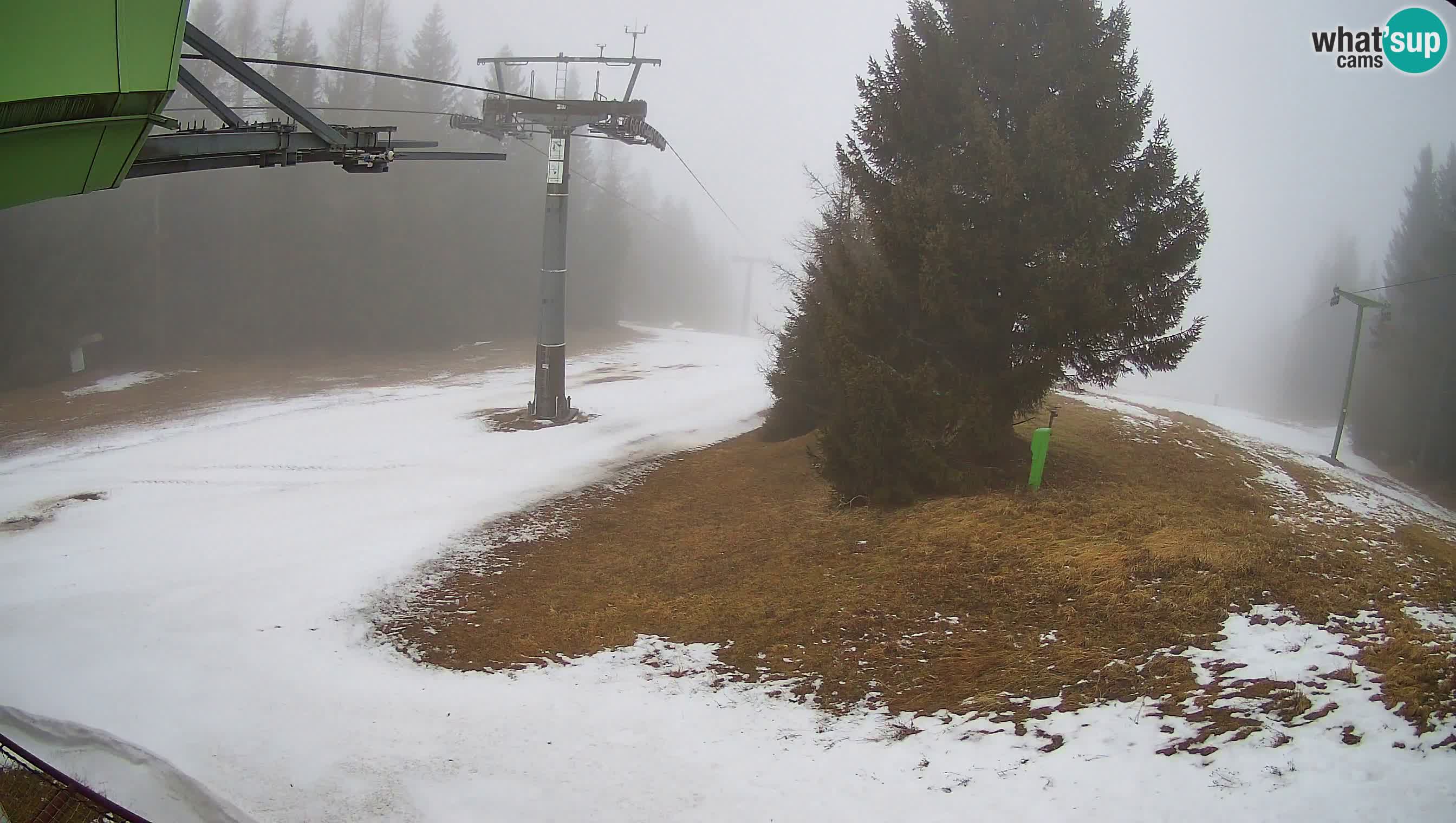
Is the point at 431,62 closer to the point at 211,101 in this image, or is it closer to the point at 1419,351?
the point at 211,101

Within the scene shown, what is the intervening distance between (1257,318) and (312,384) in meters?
Result: 125

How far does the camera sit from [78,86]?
4.82 metres

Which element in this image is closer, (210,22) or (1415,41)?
(1415,41)

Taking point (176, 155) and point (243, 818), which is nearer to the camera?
point (243, 818)

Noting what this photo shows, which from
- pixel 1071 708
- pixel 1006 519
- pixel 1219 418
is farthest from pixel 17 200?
pixel 1219 418

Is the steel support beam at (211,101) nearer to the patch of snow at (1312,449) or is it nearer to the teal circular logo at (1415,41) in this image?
the teal circular logo at (1415,41)

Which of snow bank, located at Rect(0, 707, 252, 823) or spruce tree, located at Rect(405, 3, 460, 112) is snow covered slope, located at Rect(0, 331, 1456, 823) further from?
spruce tree, located at Rect(405, 3, 460, 112)

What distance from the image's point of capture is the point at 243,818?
20.8 ft

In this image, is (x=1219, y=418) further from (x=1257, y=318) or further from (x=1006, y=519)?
(x=1257, y=318)

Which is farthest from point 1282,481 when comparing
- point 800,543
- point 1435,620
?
point 800,543

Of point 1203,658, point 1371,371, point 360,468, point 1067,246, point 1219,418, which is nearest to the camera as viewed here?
point 1203,658

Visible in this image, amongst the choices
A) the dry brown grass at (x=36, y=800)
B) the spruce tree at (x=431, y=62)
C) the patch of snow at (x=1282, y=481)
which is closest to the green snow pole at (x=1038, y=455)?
the patch of snow at (x=1282, y=481)

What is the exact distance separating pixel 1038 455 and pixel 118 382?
3041cm

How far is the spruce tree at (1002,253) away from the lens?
11430 millimetres
